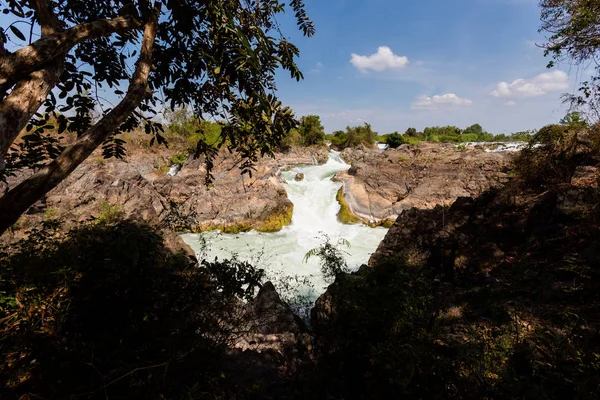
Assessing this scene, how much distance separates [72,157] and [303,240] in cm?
1229

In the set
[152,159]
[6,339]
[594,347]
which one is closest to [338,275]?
[594,347]

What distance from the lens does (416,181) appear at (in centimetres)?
1634

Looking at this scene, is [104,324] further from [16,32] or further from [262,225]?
[262,225]

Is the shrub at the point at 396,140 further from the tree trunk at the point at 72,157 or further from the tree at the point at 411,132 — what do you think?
the tree trunk at the point at 72,157

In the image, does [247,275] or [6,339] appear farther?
[247,275]

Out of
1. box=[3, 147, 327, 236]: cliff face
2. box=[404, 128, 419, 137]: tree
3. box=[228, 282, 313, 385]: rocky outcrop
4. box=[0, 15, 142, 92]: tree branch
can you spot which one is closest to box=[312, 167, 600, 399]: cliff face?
box=[228, 282, 313, 385]: rocky outcrop

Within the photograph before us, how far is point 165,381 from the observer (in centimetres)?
174

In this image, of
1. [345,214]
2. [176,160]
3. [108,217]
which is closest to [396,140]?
[345,214]

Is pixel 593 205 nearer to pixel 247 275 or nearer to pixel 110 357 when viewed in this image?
pixel 247 275

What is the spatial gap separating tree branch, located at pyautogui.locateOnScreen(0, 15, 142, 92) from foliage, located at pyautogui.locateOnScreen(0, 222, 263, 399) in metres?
1.24

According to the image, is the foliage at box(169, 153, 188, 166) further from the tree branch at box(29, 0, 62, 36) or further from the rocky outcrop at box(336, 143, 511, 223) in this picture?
the tree branch at box(29, 0, 62, 36)

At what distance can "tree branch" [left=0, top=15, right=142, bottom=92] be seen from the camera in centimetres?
139

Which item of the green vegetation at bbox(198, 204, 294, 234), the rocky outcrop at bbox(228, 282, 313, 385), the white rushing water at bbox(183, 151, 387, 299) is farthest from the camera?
the green vegetation at bbox(198, 204, 294, 234)

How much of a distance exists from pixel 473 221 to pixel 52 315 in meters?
8.10
